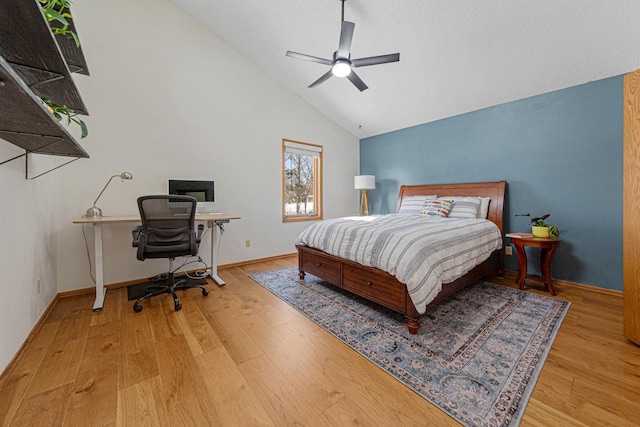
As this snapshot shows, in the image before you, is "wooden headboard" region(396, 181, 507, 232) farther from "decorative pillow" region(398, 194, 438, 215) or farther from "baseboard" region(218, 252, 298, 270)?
"baseboard" region(218, 252, 298, 270)

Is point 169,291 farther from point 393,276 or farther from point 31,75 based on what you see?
point 393,276

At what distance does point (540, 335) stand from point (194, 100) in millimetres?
4320

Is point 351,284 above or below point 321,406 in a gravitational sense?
above

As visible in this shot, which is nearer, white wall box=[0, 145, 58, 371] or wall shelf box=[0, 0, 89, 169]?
wall shelf box=[0, 0, 89, 169]

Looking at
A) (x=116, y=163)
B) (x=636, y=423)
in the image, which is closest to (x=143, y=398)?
(x=636, y=423)

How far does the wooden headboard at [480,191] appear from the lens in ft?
10.9

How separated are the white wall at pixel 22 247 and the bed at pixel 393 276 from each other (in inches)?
88.0

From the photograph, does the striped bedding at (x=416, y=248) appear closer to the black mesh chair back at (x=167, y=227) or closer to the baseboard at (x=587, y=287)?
the baseboard at (x=587, y=287)

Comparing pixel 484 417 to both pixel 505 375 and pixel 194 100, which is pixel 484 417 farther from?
pixel 194 100

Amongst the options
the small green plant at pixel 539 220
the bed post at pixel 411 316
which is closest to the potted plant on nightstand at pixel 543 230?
the small green plant at pixel 539 220

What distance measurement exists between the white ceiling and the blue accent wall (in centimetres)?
20

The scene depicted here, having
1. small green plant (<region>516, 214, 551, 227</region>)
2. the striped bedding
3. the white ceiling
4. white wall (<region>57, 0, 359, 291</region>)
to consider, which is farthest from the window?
small green plant (<region>516, 214, 551, 227</region>)

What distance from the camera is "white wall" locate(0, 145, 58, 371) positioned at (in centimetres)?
147

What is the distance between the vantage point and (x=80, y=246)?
2.69m
